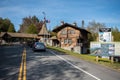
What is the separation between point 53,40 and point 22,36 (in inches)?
1133

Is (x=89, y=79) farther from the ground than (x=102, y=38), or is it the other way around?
(x=102, y=38)

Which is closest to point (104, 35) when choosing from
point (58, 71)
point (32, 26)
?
point (58, 71)

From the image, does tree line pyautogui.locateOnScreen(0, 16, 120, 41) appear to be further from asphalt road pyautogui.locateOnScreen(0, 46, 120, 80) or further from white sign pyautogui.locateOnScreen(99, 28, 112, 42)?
asphalt road pyautogui.locateOnScreen(0, 46, 120, 80)

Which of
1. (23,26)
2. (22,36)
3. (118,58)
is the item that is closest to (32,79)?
(118,58)

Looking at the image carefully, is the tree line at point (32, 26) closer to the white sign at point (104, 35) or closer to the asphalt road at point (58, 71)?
the white sign at point (104, 35)

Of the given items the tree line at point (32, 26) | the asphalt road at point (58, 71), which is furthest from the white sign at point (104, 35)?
the tree line at point (32, 26)

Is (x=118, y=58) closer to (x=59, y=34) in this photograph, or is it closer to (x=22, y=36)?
(x=59, y=34)

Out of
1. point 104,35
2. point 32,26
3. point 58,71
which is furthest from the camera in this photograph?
point 32,26

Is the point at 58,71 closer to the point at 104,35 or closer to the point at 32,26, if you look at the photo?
the point at 104,35

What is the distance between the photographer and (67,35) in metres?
69.1

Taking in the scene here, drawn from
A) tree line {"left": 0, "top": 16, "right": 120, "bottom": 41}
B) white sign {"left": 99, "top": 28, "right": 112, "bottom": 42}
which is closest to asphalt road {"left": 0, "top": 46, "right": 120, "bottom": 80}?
white sign {"left": 99, "top": 28, "right": 112, "bottom": 42}

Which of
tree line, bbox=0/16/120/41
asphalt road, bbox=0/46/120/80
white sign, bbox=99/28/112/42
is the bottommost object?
asphalt road, bbox=0/46/120/80

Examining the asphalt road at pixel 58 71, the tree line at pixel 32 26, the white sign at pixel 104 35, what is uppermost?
the tree line at pixel 32 26

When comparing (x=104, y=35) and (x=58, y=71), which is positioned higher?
(x=104, y=35)
